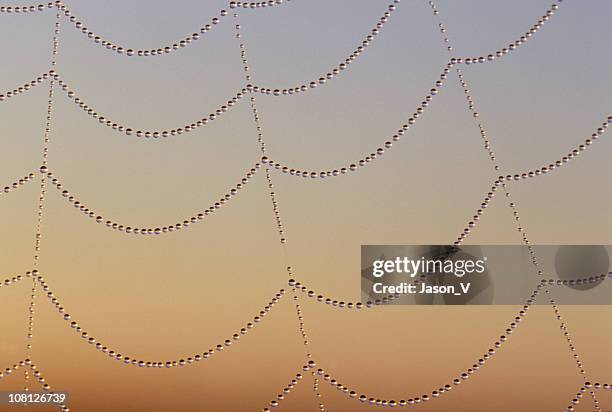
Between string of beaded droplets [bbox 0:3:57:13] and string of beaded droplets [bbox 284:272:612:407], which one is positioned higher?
string of beaded droplets [bbox 0:3:57:13]

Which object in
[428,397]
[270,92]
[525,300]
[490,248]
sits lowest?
[428,397]

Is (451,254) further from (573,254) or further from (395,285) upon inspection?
(573,254)

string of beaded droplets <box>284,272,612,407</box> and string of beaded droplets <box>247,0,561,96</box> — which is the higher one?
string of beaded droplets <box>247,0,561,96</box>

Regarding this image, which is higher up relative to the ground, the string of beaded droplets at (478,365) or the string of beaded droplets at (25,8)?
the string of beaded droplets at (25,8)

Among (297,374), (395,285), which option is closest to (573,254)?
(395,285)

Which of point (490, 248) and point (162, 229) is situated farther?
point (490, 248)

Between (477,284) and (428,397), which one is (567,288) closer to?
(477,284)

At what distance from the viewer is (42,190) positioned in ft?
6.25

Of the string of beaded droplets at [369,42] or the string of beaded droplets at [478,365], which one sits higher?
the string of beaded droplets at [369,42]

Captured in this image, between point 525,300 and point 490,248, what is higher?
point 490,248

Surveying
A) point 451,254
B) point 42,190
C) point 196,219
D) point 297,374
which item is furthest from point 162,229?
point 451,254

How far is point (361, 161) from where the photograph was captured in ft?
6.05

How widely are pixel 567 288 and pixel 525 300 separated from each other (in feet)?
0.30

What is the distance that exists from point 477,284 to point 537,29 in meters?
0.56
